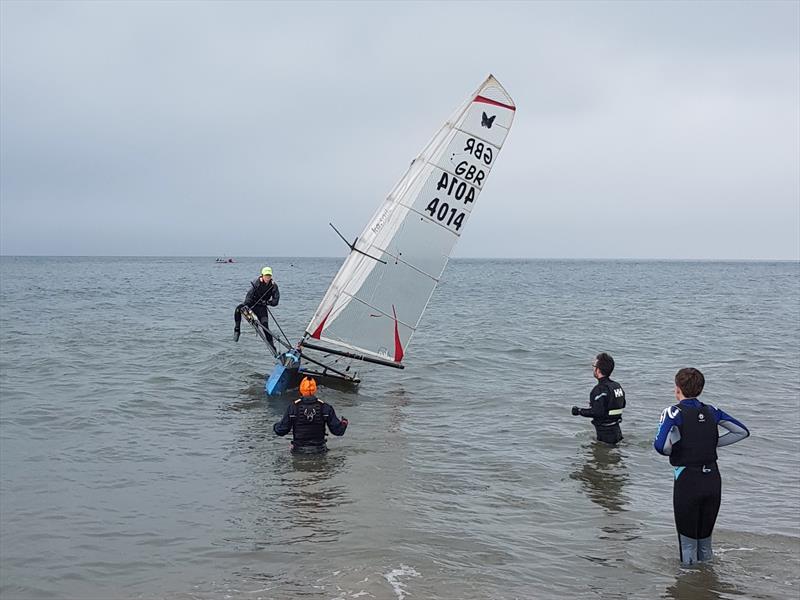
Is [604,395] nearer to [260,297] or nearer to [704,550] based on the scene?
[704,550]

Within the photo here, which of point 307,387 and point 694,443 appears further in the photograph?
point 307,387

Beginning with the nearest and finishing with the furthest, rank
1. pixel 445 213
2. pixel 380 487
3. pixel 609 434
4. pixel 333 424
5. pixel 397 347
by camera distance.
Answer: pixel 380 487
pixel 333 424
pixel 609 434
pixel 445 213
pixel 397 347

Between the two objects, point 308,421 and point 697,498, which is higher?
point 697,498

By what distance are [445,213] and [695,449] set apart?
8.15m

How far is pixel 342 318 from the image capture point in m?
13.7

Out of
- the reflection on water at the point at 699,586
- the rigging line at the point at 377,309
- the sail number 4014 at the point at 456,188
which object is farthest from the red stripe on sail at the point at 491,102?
the reflection on water at the point at 699,586

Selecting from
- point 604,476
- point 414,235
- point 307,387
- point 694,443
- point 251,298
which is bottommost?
point 604,476

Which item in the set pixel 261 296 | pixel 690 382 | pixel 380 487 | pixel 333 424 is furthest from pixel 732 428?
pixel 261 296

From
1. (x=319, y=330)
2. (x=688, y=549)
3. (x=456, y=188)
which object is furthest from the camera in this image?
(x=319, y=330)

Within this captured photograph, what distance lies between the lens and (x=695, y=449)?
5.74m

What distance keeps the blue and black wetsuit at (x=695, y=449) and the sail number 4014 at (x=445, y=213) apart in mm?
7878

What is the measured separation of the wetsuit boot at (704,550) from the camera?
20.1 ft

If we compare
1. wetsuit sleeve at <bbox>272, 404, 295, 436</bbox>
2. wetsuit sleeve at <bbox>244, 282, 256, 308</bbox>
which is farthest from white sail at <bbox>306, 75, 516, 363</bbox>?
wetsuit sleeve at <bbox>272, 404, 295, 436</bbox>

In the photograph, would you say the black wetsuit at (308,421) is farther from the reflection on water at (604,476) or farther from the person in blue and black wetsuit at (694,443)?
the person in blue and black wetsuit at (694,443)
